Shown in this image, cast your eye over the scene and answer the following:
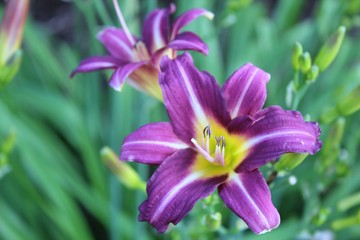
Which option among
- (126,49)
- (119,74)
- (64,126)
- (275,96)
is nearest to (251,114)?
(119,74)

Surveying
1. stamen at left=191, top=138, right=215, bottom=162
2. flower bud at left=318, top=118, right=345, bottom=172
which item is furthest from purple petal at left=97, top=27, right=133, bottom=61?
flower bud at left=318, top=118, right=345, bottom=172

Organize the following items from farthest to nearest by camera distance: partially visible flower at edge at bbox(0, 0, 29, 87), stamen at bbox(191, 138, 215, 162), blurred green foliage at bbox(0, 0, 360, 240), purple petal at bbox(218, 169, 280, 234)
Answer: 1. blurred green foliage at bbox(0, 0, 360, 240)
2. partially visible flower at edge at bbox(0, 0, 29, 87)
3. stamen at bbox(191, 138, 215, 162)
4. purple petal at bbox(218, 169, 280, 234)

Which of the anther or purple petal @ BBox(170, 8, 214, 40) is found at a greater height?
purple petal @ BBox(170, 8, 214, 40)

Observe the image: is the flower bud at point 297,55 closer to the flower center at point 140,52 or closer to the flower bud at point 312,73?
the flower bud at point 312,73

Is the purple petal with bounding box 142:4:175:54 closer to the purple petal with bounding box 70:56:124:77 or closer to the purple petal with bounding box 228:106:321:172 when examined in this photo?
the purple petal with bounding box 70:56:124:77

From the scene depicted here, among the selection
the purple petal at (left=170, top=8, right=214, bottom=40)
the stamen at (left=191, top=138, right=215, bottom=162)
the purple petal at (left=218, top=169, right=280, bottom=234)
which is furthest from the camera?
the purple petal at (left=170, top=8, right=214, bottom=40)

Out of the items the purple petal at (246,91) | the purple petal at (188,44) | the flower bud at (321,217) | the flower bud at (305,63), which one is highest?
the purple petal at (188,44)

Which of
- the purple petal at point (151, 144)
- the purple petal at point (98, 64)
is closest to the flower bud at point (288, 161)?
the purple petal at point (151, 144)
